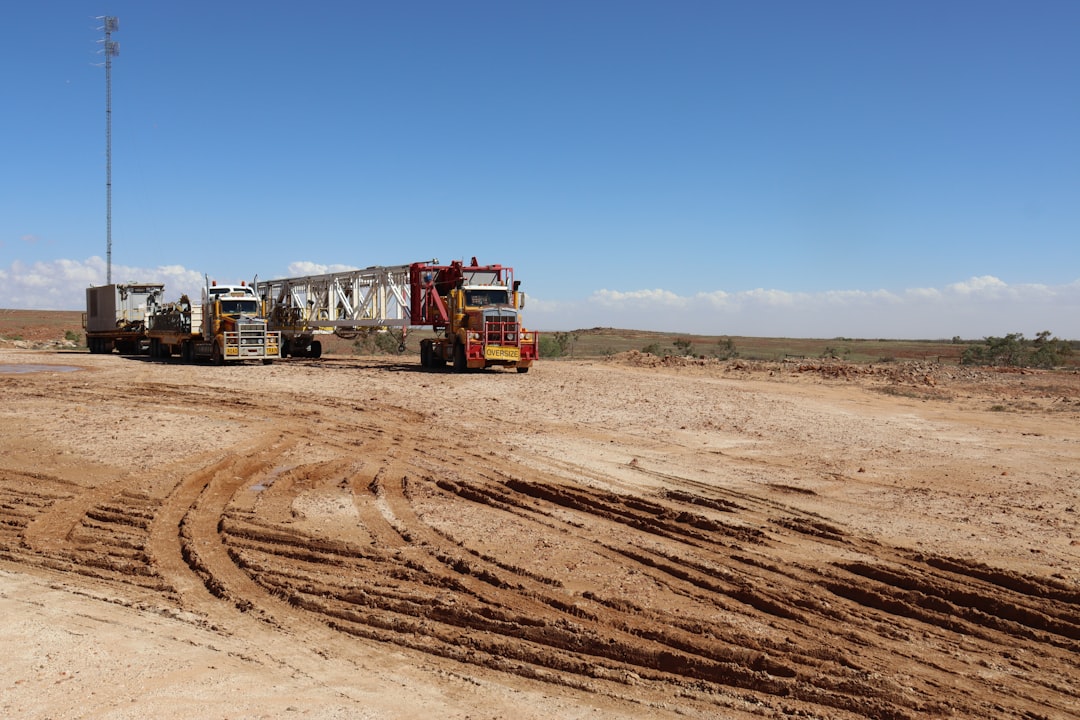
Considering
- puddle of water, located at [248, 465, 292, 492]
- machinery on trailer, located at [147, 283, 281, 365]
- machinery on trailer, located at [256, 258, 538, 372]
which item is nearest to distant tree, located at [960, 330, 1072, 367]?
machinery on trailer, located at [256, 258, 538, 372]

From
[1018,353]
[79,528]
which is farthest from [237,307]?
[1018,353]

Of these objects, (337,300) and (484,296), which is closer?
(484,296)

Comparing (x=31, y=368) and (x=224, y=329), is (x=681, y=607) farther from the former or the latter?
(x=31, y=368)

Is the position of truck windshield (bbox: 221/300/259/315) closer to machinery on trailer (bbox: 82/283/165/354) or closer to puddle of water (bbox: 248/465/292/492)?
machinery on trailer (bbox: 82/283/165/354)

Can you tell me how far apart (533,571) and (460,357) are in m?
23.7

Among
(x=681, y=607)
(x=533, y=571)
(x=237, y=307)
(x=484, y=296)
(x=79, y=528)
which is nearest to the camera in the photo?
(x=681, y=607)

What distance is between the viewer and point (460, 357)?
103 feet

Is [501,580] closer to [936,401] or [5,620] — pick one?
[5,620]

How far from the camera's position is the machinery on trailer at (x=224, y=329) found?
1423 inches

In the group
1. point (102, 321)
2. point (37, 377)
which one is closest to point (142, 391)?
point (37, 377)

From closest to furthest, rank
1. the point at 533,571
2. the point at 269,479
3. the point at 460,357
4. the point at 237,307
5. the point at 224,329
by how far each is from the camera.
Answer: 1. the point at 533,571
2. the point at 269,479
3. the point at 460,357
4. the point at 224,329
5. the point at 237,307

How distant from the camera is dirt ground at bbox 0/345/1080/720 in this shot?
573 cm

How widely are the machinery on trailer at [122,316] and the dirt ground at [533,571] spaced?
30807mm

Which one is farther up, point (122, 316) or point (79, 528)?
point (122, 316)
